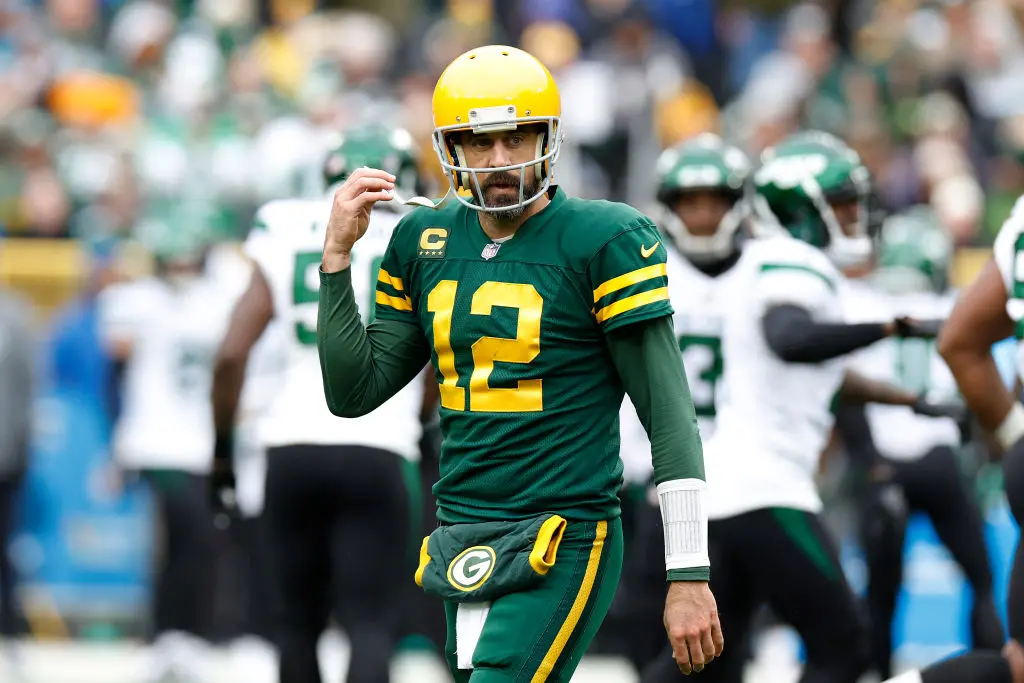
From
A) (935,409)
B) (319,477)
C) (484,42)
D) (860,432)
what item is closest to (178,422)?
(319,477)

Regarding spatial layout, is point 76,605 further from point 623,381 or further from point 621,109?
point 623,381

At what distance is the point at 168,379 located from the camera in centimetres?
939

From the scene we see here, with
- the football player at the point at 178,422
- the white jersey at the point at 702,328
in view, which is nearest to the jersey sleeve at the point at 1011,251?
the white jersey at the point at 702,328

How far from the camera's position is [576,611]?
4316 mm

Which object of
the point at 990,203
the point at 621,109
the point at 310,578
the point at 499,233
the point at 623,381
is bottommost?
the point at 310,578

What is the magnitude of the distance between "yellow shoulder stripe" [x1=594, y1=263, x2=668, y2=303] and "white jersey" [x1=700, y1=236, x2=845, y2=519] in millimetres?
1853

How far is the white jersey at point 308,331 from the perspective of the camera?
6.45 metres

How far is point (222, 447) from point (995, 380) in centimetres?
306

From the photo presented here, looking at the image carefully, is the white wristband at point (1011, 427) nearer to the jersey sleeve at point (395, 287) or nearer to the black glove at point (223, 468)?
the jersey sleeve at point (395, 287)

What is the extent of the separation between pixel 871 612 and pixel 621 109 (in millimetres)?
6808

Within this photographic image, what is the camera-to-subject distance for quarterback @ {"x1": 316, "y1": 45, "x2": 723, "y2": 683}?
4246 mm

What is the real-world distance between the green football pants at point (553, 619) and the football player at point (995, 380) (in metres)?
1.08

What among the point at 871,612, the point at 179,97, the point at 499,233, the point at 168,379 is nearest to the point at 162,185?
the point at 179,97

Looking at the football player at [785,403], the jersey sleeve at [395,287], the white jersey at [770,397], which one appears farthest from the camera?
the white jersey at [770,397]
